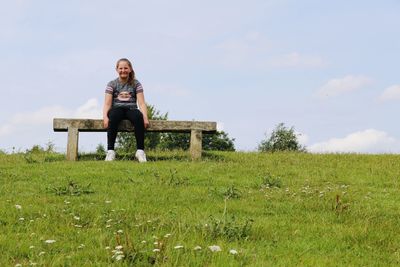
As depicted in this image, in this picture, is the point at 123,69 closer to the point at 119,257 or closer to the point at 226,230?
the point at 226,230

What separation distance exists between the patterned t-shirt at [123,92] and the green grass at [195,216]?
2470 mm

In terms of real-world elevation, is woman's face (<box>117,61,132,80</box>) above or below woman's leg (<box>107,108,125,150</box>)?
above

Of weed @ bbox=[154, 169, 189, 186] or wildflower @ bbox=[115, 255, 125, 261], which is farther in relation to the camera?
weed @ bbox=[154, 169, 189, 186]

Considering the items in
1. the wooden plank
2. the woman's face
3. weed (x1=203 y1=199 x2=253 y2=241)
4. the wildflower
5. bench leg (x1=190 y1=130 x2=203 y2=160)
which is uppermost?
the woman's face

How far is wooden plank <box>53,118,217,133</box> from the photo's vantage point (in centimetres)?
1353

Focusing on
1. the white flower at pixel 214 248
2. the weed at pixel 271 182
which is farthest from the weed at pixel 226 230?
the weed at pixel 271 182

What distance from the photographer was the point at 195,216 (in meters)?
6.04

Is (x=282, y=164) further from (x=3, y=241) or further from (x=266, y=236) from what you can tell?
(x=3, y=241)

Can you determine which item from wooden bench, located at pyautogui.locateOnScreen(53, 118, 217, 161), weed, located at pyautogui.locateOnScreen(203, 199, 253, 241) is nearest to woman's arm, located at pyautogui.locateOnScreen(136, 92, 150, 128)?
wooden bench, located at pyautogui.locateOnScreen(53, 118, 217, 161)

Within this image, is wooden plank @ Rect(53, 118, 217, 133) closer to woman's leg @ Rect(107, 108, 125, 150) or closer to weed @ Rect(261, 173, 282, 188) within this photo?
woman's leg @ Rect(107, 108, 125, 150)

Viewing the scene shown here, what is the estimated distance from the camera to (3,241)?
15.9 ft

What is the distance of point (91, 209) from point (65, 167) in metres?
4.91

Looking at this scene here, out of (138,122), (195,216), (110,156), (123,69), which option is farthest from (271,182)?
(123,69)

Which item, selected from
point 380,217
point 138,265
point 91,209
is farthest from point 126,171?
point 138,265
